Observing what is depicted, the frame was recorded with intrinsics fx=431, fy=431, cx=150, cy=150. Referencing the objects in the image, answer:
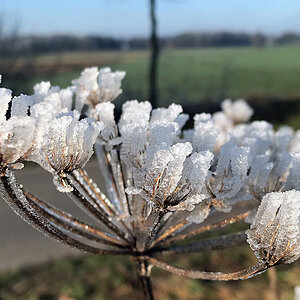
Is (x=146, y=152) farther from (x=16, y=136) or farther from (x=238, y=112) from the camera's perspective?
(x=238, y=112)

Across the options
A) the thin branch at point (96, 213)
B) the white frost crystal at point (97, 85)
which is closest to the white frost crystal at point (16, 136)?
the thin branch at point (96, 213)

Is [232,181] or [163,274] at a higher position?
[232,181]

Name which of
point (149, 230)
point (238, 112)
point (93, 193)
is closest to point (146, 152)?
point (149, 230)

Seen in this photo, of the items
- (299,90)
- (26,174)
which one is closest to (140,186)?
(26,174)

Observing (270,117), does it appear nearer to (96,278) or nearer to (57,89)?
(96,278)

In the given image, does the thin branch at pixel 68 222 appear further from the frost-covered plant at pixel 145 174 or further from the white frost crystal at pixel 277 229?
the white frost crystal at pixel 277 229
